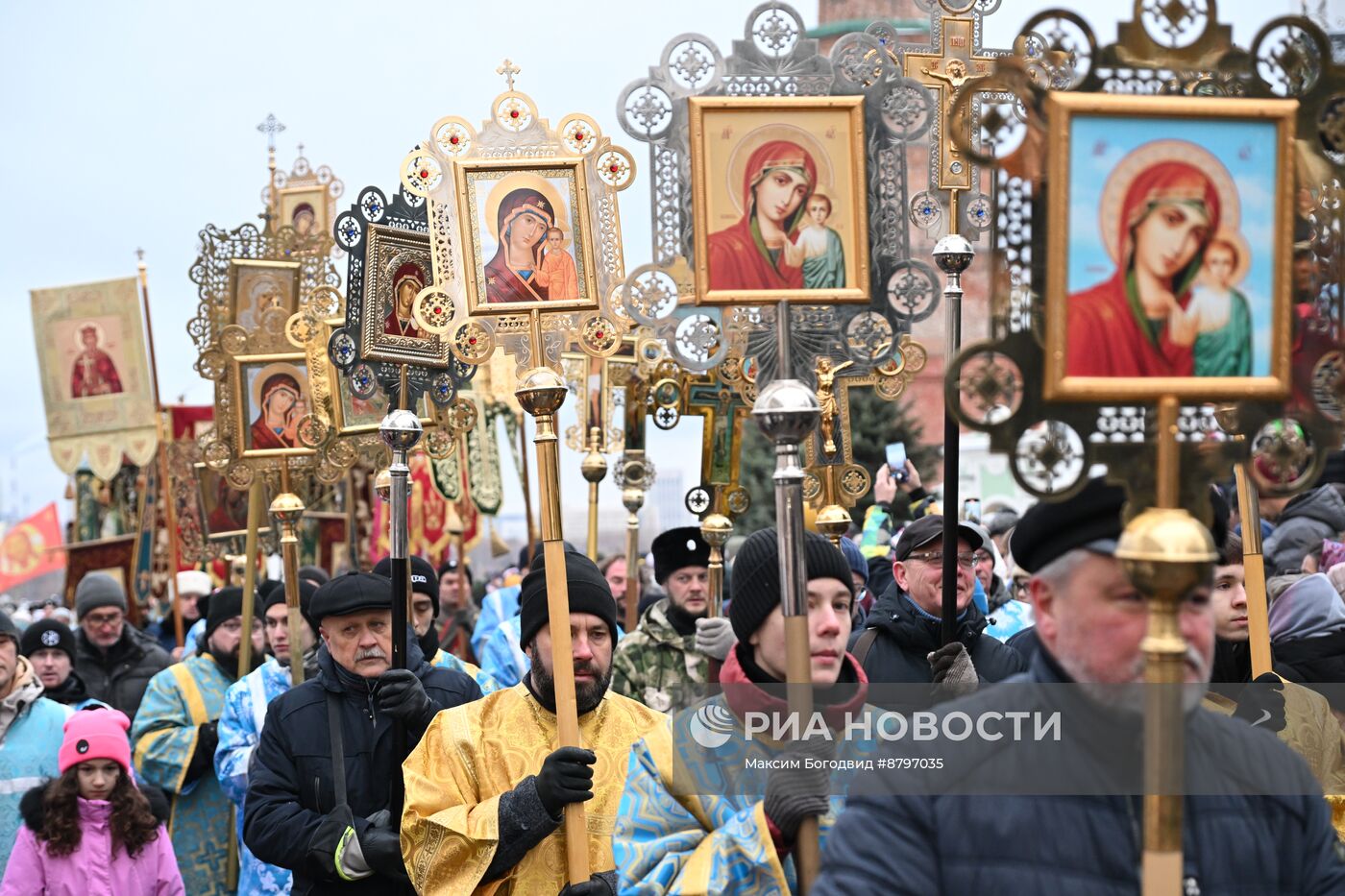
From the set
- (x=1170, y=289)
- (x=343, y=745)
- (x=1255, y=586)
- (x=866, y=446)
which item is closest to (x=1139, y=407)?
(x=1170, y=289)

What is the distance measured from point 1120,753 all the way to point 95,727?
5.14 m

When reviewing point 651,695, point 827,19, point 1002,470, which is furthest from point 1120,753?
point 827,19

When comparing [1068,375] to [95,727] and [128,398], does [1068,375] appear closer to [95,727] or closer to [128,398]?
[95,727]

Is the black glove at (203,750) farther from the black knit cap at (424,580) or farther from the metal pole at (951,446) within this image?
the metal pole at (951,446)

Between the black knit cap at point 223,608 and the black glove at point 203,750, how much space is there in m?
0.68

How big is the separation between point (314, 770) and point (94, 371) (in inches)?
297

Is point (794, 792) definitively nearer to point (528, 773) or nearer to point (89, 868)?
point (528, 773)

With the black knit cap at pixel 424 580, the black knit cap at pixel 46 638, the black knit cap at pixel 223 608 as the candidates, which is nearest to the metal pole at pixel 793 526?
the black knit cap at pixel 424 580

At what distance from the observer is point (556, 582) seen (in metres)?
5.05

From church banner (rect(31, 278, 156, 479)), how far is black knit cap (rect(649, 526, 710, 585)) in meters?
5.66

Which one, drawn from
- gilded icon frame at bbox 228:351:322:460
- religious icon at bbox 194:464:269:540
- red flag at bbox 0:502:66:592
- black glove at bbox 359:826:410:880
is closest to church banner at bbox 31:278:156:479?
religious icon at bbox 194:464:269:540

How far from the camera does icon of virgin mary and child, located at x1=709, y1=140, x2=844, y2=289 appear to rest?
14.7 ft

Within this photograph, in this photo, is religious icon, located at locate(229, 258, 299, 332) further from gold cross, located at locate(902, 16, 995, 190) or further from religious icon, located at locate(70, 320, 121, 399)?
gold cross, located at locate(902, 16, 995, 190)

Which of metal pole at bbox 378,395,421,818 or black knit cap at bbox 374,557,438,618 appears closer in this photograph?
metal pole at bbox 378,395,421,818
